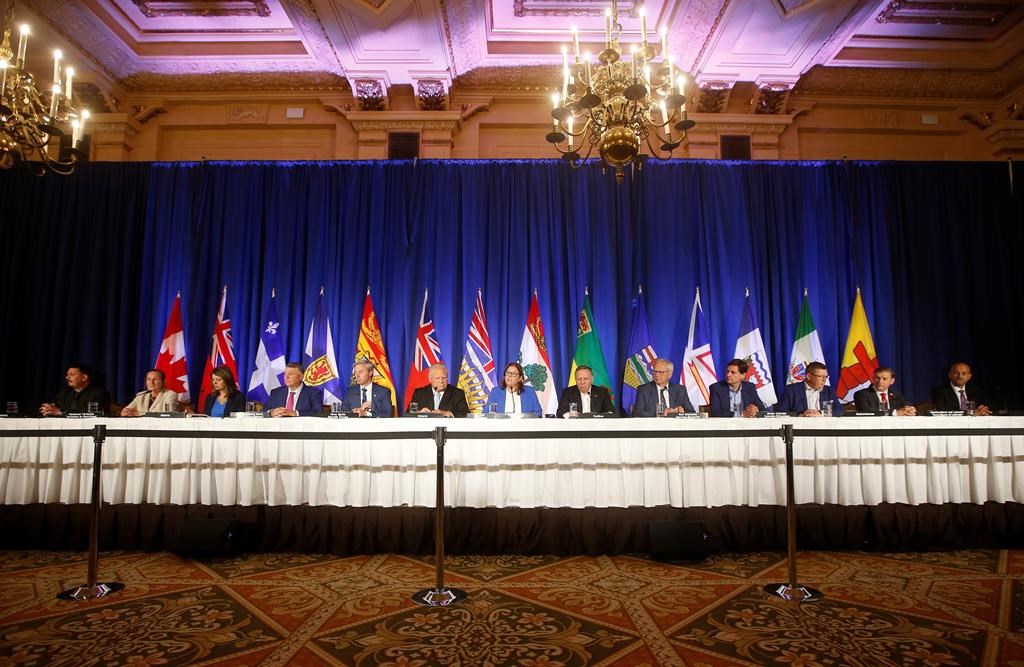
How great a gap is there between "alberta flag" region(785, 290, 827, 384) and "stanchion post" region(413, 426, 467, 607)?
4.92 meters

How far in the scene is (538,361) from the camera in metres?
6.55

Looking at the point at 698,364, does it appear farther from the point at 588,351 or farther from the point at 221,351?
the point at 221,351

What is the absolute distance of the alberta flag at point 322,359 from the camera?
643 centimetres

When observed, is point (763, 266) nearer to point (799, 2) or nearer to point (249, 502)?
point (799, 2)

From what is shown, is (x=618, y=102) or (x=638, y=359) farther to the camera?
Answer: (x=638, y=359)

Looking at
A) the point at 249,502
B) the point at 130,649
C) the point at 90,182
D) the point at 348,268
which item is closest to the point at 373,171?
the point at 348,268

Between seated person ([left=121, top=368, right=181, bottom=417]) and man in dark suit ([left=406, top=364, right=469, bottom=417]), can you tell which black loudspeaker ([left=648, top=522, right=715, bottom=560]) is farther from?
seated person ([left=121, top=368, right=181, bottom=417])

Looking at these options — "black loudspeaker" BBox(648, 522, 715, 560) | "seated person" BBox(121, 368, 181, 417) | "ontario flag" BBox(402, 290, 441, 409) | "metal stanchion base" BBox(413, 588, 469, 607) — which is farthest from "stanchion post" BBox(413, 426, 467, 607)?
"seated person" BBox(121, 368, 181, 417)

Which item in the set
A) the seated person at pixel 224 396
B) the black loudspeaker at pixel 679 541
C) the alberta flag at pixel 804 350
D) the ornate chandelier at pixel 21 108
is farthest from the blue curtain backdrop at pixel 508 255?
the black loudspeaker at pixel 679 541

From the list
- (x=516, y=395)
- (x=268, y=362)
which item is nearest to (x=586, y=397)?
(x=516, y=395)

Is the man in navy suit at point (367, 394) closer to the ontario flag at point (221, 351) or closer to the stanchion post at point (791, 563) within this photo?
the ontario flag at point (221, 351)

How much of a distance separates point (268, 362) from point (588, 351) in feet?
11.9

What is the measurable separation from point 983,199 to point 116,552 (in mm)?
9459

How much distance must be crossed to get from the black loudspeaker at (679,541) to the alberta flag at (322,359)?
13.1 feet
